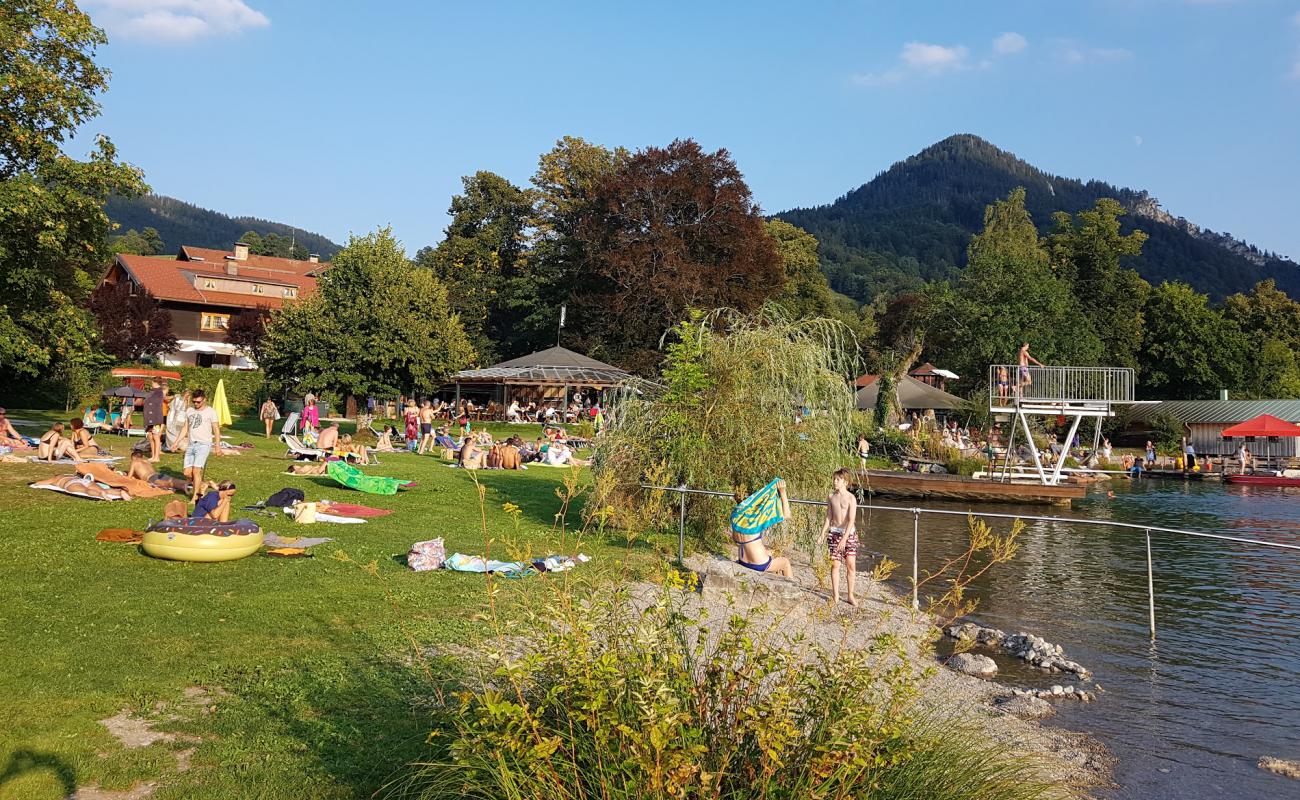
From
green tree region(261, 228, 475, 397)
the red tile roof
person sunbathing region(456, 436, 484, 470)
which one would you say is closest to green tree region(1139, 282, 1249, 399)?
green tree region(261, 228, 475, 397)

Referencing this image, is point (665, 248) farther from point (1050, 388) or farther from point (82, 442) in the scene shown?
point (82, 442)

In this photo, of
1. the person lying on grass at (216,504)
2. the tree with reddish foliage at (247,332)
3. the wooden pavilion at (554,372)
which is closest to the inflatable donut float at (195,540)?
the person lying on grass at (216,504)

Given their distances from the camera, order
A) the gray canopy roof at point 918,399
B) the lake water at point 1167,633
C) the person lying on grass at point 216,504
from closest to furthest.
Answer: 1. the lake water at point 1167,633
2. the person lying on grass at point 216,504
3. the gray canopy roof at point 918,399

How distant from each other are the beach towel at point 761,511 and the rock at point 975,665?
3.03m

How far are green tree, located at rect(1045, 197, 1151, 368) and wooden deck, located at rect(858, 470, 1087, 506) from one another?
36185mm

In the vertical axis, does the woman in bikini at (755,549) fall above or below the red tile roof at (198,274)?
below

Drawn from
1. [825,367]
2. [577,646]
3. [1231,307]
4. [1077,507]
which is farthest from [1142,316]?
[577,646]

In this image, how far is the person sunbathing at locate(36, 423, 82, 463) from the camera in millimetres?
17797

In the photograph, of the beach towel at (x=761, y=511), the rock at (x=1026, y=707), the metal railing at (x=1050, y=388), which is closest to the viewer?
the rock at (x=1026, y=707)

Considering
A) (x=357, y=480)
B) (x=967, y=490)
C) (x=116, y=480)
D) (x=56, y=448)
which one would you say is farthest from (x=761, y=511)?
(x=967, y=490)

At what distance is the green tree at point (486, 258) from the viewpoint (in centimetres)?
6109

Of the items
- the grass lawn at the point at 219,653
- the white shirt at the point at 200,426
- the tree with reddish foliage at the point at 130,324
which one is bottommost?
the grass lawn at the point at 219,653

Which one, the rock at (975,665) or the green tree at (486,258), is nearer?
the rock at (975,665)

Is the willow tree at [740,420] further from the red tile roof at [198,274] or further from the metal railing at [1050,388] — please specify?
the red tile roof at [198,274]
